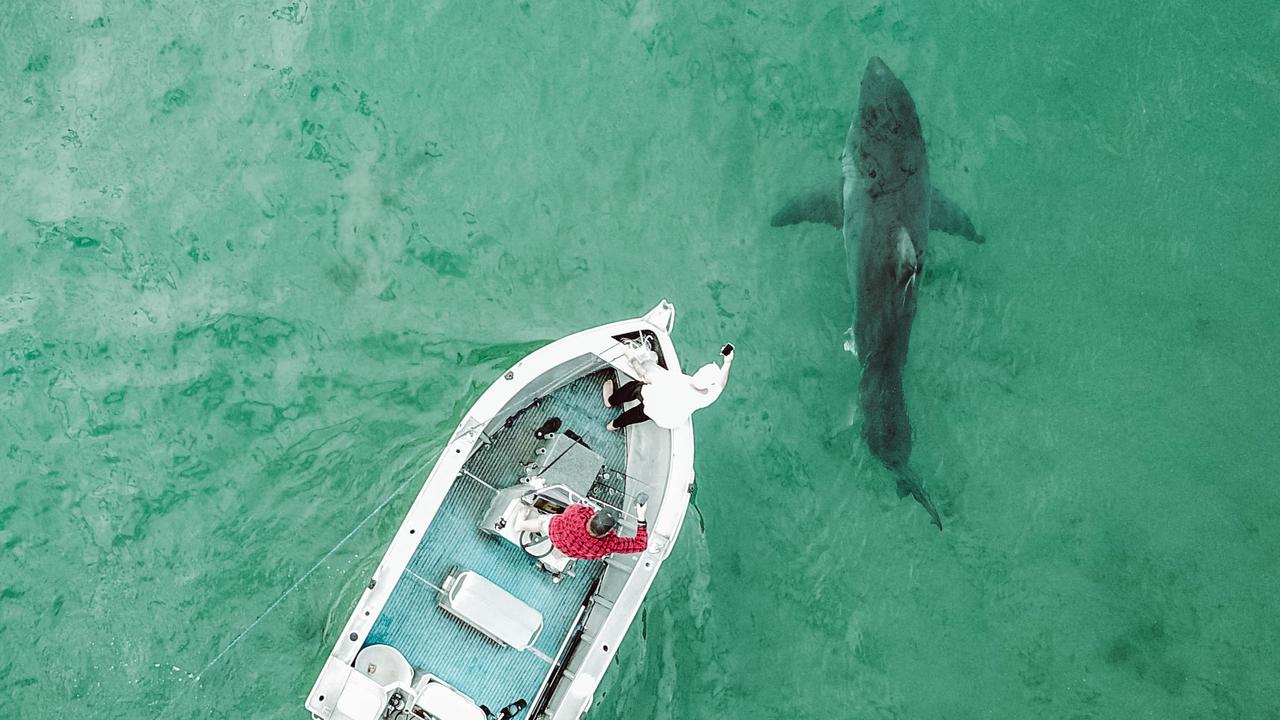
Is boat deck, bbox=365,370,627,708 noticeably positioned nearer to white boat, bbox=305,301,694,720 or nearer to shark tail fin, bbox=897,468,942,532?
white boat, bbox=305,301,694,720

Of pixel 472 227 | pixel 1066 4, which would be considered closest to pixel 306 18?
pixel 472 227

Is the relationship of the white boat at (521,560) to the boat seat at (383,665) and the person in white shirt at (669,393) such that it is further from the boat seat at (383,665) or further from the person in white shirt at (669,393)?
the person in white shirt at (669,393)

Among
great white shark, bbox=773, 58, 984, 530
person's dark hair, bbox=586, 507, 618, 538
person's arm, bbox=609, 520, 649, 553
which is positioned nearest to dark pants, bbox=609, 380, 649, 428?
person's arm, bbox=609, 520, 649, 553

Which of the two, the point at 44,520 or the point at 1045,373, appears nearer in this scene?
the point at 44,520

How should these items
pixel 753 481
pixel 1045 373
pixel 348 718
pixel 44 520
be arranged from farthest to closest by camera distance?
pixel 1045 373 → pixel 753 481 → pixel 44 520 → pixel 348 718

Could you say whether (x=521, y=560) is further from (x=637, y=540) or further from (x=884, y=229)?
(x=884, y=229)

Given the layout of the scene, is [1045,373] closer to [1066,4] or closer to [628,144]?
[1066,4]
